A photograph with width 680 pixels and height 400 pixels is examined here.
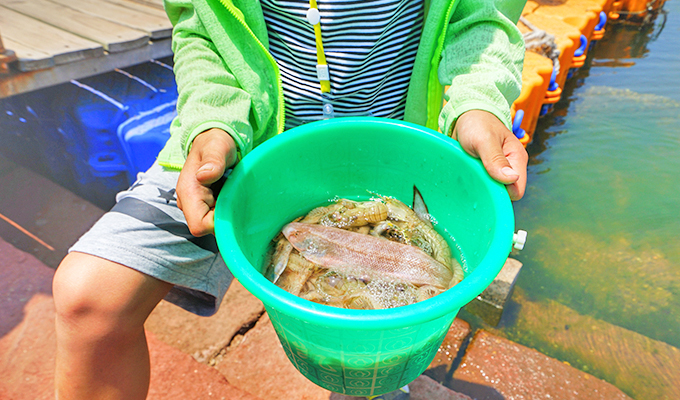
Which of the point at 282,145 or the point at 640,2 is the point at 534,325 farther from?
the point at 640,2

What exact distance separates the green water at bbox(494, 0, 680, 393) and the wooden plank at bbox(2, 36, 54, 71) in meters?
2.93

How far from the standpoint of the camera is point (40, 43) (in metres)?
2.17

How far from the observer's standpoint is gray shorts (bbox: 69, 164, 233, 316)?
113cm

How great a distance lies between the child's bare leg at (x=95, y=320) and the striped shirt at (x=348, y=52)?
83 cm

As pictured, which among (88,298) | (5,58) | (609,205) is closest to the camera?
(88,298)

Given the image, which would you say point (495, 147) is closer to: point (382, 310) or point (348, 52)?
point (382, 310)

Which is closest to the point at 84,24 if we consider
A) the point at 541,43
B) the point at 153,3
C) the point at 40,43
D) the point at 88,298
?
the point at 40,43

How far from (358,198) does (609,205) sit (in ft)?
8.76

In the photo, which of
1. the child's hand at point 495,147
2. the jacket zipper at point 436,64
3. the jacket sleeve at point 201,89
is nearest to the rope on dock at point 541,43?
the jacket zipper at point 436,64

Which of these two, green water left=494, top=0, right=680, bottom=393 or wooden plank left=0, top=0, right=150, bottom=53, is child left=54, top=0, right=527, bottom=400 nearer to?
wooden plank left=0, top=0, right=150, bottom=53

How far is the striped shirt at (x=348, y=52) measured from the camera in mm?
1341

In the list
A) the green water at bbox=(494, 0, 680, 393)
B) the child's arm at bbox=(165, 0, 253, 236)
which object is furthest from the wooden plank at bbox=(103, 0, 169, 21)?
the green water at bbox=(494, 0, 680, 393)

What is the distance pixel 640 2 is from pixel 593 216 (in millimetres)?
5809

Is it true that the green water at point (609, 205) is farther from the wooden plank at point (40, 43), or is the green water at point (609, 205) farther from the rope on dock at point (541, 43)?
the wooden plank at point (40, 43)
